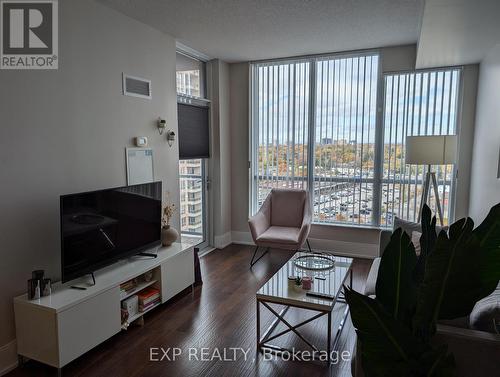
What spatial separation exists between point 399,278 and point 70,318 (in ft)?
6.86

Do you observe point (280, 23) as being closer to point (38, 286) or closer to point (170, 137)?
point (170, 137)

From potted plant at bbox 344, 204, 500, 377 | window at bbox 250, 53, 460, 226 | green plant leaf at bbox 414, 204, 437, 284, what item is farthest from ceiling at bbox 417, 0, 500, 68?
potted plant at bbox 344, 204, 500, 377

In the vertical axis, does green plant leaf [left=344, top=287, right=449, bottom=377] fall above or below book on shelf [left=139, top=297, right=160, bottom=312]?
above

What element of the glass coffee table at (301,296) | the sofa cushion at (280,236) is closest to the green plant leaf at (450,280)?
the glass coffee table at (301,296)

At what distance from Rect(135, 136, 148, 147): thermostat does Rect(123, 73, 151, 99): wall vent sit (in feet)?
1.39

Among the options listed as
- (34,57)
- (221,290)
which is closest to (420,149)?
(221,290)

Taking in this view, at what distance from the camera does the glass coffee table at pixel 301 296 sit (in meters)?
2.54

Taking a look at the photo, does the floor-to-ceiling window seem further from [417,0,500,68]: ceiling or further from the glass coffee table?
[417,0,500,68]: ceiling

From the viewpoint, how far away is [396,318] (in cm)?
143

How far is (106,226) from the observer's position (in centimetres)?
295

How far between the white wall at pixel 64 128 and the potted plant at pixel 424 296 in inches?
93.1

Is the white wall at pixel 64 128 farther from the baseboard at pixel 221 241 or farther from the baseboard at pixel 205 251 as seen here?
the baseboard at pixel 221 241

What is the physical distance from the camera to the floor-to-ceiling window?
15.4 ft

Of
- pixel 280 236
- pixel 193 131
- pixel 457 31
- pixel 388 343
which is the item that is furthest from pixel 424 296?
pixel 193 131
